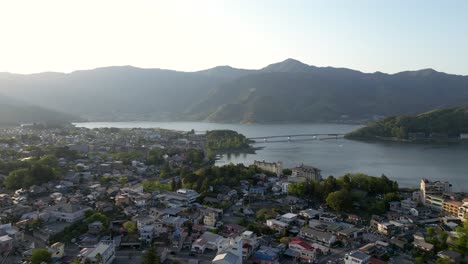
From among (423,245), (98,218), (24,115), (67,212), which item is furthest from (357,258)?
(24,115)

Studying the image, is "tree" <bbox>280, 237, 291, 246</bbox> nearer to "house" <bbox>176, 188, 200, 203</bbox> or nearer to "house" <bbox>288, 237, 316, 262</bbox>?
"house" <bbox>288, 237, 316, 262</bbox>

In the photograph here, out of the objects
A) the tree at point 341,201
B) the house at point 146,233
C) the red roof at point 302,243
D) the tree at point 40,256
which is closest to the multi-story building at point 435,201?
the tree at point 341,201

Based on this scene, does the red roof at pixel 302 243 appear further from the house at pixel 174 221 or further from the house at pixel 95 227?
the house at pixel 95 227

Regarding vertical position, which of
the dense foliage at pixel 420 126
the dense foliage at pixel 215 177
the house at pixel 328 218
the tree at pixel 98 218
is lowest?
the house at pixel 328 218

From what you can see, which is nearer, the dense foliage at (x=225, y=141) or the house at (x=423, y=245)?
the house at (x=423, y=245)

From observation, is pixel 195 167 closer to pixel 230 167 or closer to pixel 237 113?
pixel 230 167

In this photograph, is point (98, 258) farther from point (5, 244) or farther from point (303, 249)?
point (303, 249)
